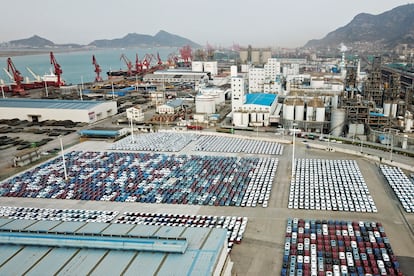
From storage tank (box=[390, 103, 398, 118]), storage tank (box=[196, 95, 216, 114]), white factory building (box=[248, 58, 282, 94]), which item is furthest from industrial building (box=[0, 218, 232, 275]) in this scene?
white factory building (box=[248, 58, 282, 94])

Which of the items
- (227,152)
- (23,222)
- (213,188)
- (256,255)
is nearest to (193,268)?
(256,255)

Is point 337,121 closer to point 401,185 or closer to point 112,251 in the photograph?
point 401,185

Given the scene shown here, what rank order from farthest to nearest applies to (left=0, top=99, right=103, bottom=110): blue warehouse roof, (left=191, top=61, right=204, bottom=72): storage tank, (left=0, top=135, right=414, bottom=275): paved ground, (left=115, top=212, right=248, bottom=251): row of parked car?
(left=191, top=61, right=204, bottom=72): storage tank < (left=0, top=99, right=103, bottom=110): blue warehouse roof < (left=115, top=212, right=248, bottom=251): row of parked car < (left=0, top=135, right=414, bottom=275): paved ground

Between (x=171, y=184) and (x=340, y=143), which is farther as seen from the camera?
(x=340, y=143)

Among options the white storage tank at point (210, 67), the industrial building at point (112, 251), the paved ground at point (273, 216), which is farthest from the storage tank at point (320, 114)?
the white storage tank at point (210, 67)

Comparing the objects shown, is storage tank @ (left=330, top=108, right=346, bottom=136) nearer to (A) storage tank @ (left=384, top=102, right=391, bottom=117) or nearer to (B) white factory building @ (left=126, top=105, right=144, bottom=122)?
(A) storage tank @ (left=384, top=102, right=391, bottom=117)

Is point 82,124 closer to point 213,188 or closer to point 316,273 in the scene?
point 213,188

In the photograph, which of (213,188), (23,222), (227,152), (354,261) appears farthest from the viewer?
(227,152)
